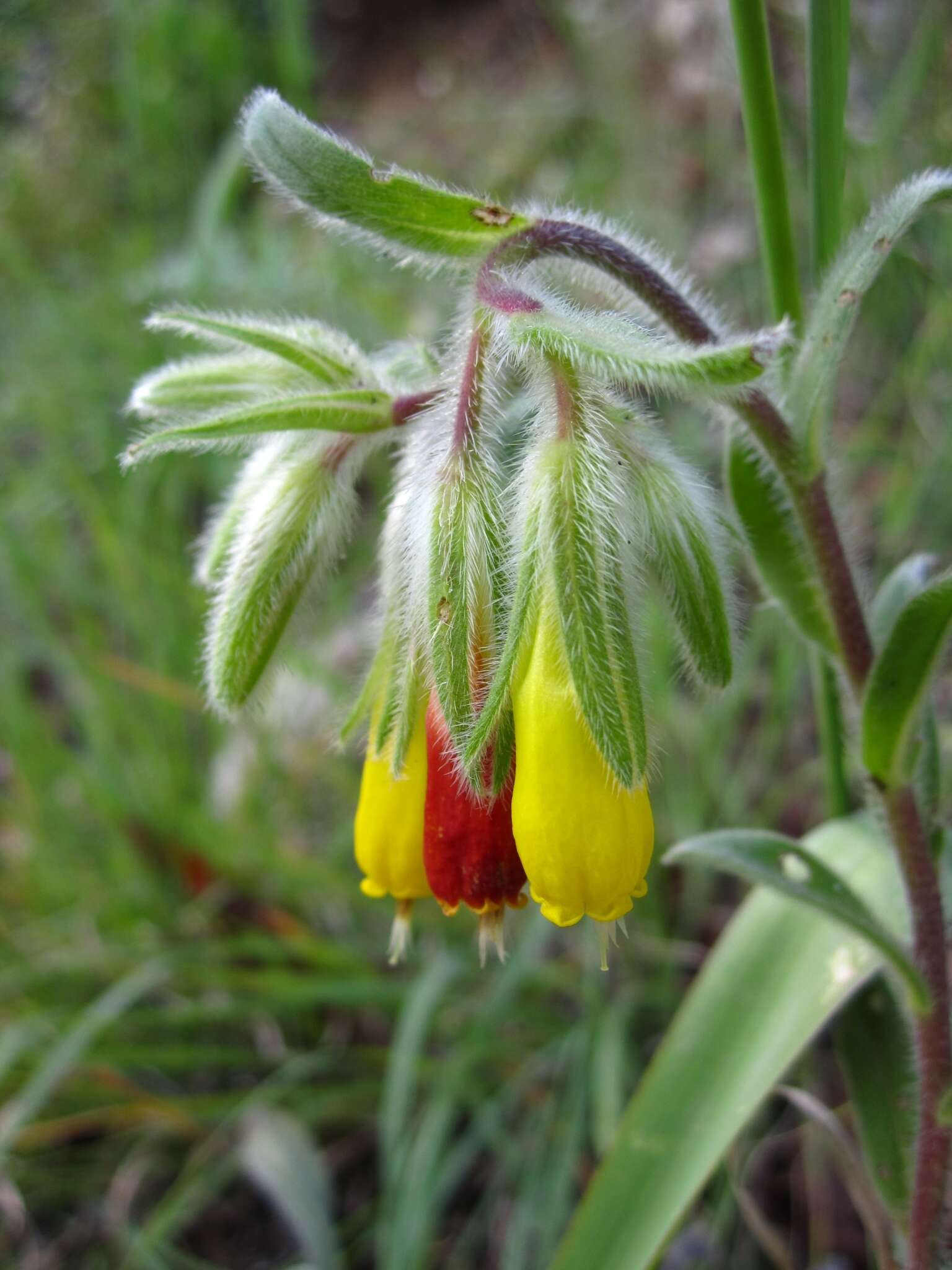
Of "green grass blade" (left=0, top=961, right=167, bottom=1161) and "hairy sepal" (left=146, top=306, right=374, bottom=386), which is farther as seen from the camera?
"green grass blade" (left=0, top=961, right=167, bottom=1161)

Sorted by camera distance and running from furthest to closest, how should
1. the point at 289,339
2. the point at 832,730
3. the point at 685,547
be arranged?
1. the point at 832,730
2. the point at 289,339
3. the point at 685,547

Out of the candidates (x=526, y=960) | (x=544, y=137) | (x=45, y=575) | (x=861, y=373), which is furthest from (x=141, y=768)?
(x=544, y=137)

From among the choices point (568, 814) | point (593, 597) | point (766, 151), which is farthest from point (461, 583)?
point (766, 151)

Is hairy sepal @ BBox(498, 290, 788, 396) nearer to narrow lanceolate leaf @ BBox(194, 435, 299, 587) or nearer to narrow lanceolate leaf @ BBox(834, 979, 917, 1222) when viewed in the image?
narrow lanceolate leaf @ BBox(194, 435, 299, 587)

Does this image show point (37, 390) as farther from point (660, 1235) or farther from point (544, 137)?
point (660, 1235)

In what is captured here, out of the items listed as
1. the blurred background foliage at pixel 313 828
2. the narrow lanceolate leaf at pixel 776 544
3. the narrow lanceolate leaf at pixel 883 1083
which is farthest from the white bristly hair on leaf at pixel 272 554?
the narrow lanceolate leaf at pixel 883 1083

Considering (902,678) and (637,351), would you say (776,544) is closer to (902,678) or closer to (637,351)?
(902,678)

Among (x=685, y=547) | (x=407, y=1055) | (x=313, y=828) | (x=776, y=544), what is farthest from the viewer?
(x=313, y=828)

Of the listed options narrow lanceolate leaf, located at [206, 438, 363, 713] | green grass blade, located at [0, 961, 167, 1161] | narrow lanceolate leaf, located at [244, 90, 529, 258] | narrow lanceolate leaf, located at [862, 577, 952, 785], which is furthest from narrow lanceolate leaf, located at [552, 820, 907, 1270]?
green grass blade, located at [0, 961, 167, 1161]
